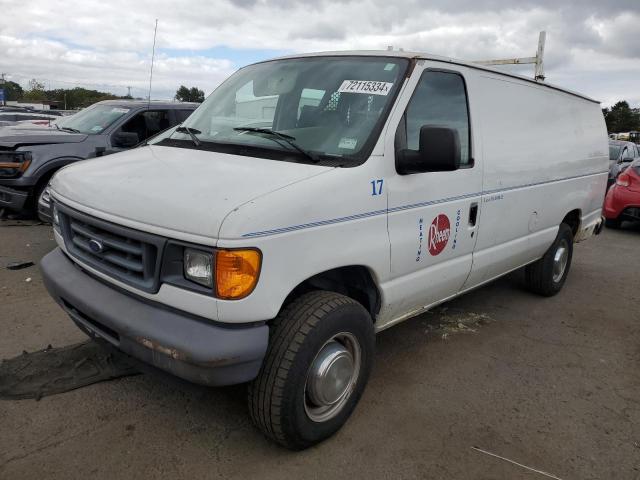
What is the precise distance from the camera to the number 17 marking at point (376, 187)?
→ 2.81 m

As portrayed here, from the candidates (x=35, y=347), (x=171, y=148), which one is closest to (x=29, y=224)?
(x=35, y=347)

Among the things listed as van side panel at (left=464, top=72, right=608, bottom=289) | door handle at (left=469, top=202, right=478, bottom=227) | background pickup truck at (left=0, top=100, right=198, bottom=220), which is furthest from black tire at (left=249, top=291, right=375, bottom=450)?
background pickup truck at (left=0, top=100, right=198, bottom=220)

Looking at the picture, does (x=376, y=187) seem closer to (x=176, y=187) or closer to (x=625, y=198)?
(x=176, y=187)

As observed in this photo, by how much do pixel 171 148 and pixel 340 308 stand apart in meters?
1.54

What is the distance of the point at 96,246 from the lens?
2703 mm

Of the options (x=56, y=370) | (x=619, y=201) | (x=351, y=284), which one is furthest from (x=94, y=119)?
(x=619, y=201)

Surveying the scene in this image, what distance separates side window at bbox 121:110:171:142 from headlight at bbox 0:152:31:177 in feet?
4.55

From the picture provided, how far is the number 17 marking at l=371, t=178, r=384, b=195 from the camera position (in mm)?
2805

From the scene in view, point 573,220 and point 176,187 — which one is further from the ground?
point 176,187

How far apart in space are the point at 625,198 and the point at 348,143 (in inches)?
346

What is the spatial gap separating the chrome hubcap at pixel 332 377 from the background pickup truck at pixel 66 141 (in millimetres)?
4301

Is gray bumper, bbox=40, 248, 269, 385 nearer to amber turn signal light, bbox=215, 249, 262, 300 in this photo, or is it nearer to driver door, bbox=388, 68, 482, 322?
amber turn signal light, bbox=215, 249, 262, 300

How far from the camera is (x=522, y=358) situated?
4.04 m

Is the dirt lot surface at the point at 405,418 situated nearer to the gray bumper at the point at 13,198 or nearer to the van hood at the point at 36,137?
the gray bumper at the point at 13,198
